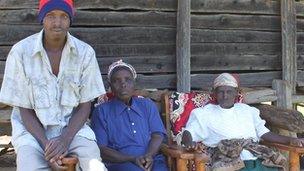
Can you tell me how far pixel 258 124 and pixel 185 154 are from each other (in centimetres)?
120

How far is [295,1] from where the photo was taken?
253 inches

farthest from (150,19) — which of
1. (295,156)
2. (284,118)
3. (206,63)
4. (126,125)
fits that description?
(295,156)

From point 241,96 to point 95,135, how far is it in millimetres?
1694

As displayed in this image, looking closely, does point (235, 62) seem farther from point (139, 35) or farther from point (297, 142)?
point (297, 142)

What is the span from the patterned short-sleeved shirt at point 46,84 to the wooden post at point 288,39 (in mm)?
2693

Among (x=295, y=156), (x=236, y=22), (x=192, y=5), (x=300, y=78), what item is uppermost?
(x=192, y=5)

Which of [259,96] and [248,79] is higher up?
[248,79]

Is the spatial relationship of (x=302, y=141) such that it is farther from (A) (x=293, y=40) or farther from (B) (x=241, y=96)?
(A) (x=293, y=40)

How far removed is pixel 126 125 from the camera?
4840 millimetres

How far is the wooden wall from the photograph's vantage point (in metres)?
5.54

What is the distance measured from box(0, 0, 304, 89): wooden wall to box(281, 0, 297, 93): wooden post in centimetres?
8

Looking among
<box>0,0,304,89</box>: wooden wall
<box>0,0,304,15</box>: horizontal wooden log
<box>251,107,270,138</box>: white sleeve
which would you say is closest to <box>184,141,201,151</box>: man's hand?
<box>251,107,270,138</box>: white sleeve

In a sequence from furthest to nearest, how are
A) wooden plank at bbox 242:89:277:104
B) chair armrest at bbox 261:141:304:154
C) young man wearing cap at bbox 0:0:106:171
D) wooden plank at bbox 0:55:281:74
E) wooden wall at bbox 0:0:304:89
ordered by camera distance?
wooden plank at bbox 242:89:277:104 → wooden plank at bbox 0:55:281:74 → wooden wall at bbox 0:0:304:89 → chair armrest at bbox 261:141:304:154 → young man wearing cap at bbox 0:0:106:171

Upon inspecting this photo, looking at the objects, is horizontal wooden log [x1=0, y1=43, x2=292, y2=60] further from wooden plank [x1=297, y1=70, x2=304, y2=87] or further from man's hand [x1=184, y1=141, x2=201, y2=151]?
man's hand [x1=184, y1=141, x2=201, y2=151]
